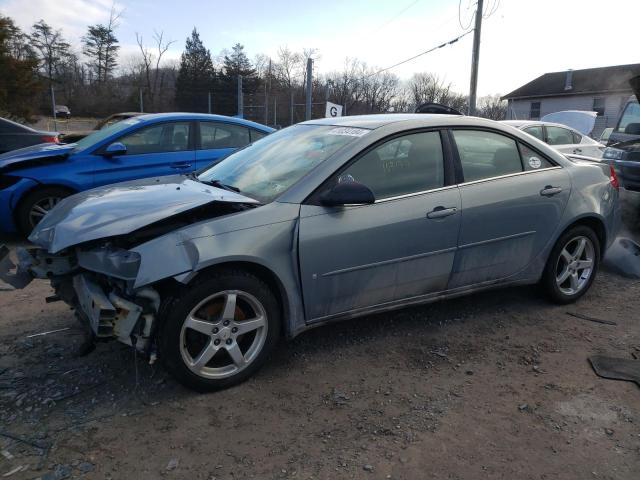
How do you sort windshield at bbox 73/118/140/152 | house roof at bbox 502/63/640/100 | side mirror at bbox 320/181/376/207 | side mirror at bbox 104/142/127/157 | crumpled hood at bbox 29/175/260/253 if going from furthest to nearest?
1. house roof at bbox 502/63/640/100
2. windshield at bbox 73/118/140/152
3. side mirror at bbox 104/142/127/157
4. side mirror at bbox 320/181/376/207
5. crumpled hood at bbox 29/175/260/253

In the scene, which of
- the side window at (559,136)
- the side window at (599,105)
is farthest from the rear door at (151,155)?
the side window at (599,105)

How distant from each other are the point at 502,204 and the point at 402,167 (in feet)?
2.83

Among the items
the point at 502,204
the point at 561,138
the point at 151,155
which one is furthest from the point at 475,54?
the point at 502,204

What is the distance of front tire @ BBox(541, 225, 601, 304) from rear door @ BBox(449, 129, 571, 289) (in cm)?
25

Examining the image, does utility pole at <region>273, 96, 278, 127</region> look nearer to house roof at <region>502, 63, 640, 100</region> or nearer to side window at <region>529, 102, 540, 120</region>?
house roof at <region>502, 63, 640, 100</region>

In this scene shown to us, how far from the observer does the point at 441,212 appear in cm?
343

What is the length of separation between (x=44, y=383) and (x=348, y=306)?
1909mm

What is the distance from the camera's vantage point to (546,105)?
135 feet

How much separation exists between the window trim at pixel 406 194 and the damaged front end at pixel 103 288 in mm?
1105

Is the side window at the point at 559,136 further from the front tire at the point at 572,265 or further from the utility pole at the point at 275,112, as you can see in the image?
the utility pole at the point at 275,112

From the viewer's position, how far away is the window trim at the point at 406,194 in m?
3.11

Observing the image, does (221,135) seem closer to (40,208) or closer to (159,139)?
(159,139)

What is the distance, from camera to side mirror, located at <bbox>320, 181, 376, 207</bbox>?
3.01 m

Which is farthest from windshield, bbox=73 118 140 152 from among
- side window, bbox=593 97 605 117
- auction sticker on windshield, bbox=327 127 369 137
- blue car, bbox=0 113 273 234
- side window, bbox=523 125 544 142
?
side window, bbox=593 97 605 117
